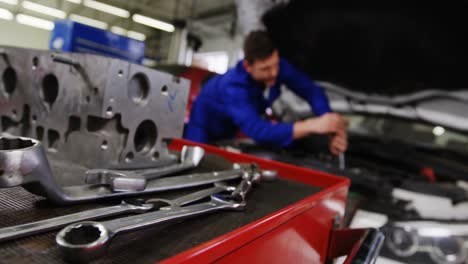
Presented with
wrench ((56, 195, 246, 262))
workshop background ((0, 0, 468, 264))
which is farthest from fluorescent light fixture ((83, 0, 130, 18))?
wrench ((56, 195, 246, 262))

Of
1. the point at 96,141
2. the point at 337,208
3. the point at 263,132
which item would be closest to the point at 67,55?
the point at 96,141

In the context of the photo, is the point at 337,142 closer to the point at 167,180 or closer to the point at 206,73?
the point at 167,180

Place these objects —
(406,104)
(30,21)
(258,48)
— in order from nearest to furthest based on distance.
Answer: (30,21), (258,48), (406,104)

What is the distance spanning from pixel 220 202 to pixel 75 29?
124 centimetres

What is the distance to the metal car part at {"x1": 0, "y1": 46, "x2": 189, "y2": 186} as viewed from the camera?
0.45m

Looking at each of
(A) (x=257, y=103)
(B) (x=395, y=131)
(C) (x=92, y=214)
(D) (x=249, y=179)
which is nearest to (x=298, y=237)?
(D) (x=249, y=179)

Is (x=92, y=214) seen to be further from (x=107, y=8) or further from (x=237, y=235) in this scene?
(x=107, y=8)

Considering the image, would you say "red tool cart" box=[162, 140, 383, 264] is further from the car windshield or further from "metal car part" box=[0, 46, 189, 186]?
the car windshield

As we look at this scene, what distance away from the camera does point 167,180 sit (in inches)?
16.6

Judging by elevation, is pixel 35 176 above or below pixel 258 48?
below

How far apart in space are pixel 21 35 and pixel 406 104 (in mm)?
1559

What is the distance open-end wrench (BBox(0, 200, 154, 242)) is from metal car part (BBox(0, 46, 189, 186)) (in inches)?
5.0

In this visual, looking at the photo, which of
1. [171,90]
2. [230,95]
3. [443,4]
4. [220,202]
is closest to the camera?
[220,202]

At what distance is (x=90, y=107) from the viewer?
1.50 ft
